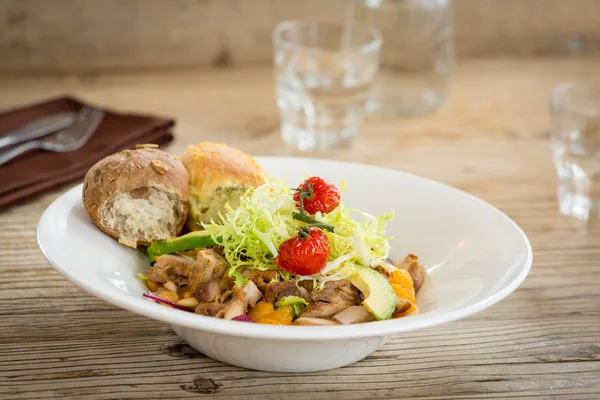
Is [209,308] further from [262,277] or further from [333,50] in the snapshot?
[333,50]

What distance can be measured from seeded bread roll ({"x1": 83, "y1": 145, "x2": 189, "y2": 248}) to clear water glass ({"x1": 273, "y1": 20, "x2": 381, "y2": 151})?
1.11 meters

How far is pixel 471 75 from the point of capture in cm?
378

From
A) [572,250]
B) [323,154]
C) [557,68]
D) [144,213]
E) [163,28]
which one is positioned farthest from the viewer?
[557,68]

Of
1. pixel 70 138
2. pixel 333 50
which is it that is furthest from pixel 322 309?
pixel 333 50

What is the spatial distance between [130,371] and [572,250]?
4.39 feet

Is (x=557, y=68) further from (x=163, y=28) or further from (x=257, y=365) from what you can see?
(x=257, y=365)

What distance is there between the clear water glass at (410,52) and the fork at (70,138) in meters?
1.12

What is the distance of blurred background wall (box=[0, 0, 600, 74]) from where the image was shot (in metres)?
3.45

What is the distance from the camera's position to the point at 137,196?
1781 mm

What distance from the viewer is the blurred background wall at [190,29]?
345cm

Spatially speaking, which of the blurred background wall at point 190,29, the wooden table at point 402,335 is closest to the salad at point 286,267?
the wooden table at point 402,335

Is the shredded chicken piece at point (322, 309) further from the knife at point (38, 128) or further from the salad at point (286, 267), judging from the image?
the knife at point (38, 128)

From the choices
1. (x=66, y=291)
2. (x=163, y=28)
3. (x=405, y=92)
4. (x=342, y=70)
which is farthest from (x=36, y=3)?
(x=66, y=291)

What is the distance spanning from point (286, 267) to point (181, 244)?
294 mm
